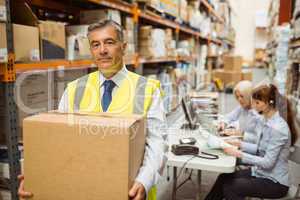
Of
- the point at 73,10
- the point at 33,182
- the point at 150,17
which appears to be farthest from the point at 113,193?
the point at 150,17

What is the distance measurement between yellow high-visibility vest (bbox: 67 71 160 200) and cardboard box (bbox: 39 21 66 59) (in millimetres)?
834

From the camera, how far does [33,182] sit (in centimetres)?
108

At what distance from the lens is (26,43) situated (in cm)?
179

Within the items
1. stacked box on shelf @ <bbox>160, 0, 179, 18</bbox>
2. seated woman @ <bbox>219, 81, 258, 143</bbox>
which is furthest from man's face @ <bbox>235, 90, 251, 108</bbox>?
stacked box on shelf @ <bbox>160, 0, 179, 18</bbox>

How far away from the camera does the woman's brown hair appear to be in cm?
196

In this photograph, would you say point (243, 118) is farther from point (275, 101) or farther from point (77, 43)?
point (77, 43)

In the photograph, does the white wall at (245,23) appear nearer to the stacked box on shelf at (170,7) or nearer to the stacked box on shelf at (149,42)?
the stacked box on shelf at (170,7)

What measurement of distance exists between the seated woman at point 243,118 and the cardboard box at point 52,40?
58.9 inches

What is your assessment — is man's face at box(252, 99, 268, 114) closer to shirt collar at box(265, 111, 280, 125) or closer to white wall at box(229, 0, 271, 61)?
shirt collar at box(265, 111, 280, 125)

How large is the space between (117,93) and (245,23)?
1465 centimetres

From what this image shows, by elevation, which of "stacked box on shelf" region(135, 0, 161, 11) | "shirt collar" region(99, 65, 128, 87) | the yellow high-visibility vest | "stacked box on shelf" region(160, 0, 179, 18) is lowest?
the yellow high-visibility vest

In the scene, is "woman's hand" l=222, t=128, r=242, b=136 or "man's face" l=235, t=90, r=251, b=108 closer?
"woman's hand" l=222, t=128, r=242, b=136

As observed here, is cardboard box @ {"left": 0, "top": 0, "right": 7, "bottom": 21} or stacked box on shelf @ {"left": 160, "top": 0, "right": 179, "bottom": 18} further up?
stacked box on shelf @ {"left": 160, "top": 0, "right": 179, "bottom": 18}

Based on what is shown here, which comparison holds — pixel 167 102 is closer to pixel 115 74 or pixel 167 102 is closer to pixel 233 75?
pixel 115 74
